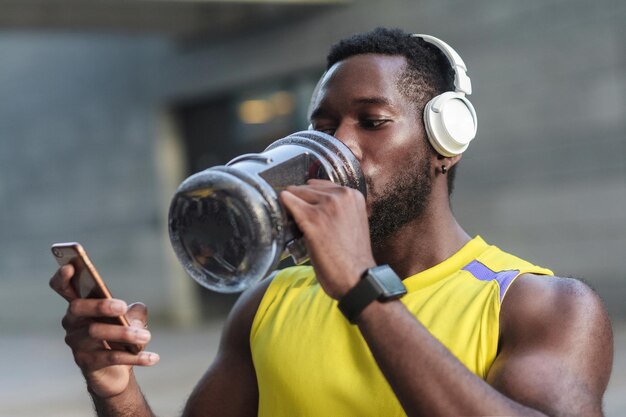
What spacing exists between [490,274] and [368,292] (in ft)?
2.02

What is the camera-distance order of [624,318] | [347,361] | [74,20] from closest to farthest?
1. [347,361]
2. [624,318]
3. [74,20]

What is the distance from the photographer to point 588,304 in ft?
7.37

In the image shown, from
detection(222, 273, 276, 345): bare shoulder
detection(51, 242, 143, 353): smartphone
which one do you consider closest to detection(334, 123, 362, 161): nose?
detection(222, 273, 276, 345): bare shoulder

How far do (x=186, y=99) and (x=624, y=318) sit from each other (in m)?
7.28

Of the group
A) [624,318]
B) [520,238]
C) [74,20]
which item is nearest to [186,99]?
[74,20]

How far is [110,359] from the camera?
7.43ft

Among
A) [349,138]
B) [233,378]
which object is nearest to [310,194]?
[349,138]

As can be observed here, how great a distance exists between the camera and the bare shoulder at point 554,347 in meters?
2.09

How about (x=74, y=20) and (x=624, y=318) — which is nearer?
(x=624, y=318)

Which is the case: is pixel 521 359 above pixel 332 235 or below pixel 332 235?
below

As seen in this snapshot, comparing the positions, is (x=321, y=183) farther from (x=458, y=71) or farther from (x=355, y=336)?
(x=458, y=71)

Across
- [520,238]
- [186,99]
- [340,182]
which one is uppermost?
[340,182]

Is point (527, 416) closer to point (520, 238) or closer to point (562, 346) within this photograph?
point (562, 346)

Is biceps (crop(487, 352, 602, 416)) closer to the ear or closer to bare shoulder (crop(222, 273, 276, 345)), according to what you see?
the ear
